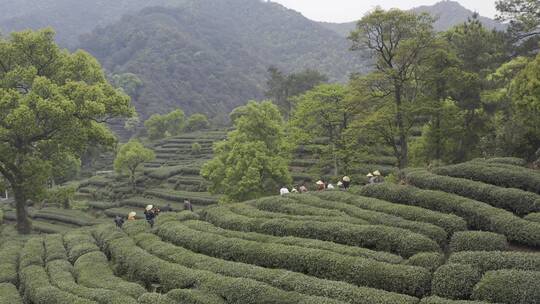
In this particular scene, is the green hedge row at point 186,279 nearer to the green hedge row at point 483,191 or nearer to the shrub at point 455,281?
the shrub at point 455,281

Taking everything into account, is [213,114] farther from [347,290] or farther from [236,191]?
[347,290]

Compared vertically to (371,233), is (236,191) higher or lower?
lower

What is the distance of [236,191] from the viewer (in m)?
44.7

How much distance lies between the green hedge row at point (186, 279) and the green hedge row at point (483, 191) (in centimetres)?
1121

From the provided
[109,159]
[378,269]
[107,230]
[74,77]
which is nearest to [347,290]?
[378,269]

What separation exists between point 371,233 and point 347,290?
5.01 meters

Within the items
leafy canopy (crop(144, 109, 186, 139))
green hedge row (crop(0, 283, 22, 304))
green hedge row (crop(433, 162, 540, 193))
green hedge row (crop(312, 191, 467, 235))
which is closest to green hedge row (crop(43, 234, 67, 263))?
green hedge row (crop(0, 283, 22, 304))

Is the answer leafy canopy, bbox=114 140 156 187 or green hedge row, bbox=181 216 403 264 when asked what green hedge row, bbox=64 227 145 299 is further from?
leafy canopy, bbox=114 140 156 187

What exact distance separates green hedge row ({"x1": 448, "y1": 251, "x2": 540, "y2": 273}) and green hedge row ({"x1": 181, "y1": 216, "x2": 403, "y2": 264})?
239cm

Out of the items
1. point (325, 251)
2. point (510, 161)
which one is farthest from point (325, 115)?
point (325, 251)

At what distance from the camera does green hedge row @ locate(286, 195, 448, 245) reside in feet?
62.4

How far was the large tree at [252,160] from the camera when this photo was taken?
4466cm

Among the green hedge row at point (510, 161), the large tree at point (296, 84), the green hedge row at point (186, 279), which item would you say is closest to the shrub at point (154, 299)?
the green hedge row at point (186, 279)

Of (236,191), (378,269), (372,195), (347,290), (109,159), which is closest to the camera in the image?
(347,290)
